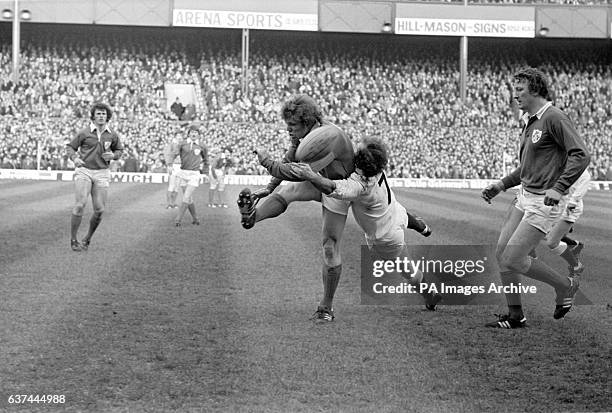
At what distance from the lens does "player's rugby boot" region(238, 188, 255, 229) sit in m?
6.79

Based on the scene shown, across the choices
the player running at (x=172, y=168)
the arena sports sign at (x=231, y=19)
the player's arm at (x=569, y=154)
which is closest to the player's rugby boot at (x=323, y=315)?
the player's arm at (x=569, y=154)

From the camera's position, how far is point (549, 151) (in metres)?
6.93

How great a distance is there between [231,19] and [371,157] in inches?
1650

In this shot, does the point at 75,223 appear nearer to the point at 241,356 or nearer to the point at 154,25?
the point at 241,356

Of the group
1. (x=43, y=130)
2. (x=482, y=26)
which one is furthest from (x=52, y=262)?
(x=482, y=26)

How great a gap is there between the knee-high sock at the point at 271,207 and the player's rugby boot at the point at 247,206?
76 millimetres

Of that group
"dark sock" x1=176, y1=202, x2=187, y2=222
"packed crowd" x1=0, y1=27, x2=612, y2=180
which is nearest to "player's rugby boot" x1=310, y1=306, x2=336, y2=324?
"dark sock" x1=176, y1=202, x2=187, y2=222

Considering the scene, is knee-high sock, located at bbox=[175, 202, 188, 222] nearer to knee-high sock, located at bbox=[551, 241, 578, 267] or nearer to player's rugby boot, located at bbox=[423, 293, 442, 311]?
knee-high sock, located at bbox=[551, 241, 578, 267]

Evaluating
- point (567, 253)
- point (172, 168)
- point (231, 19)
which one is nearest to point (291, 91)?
point (231, 19)

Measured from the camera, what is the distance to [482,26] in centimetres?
4884

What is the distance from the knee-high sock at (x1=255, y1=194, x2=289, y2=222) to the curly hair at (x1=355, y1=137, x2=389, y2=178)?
70 cm

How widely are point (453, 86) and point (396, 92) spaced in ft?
11.9

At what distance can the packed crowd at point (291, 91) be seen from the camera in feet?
134

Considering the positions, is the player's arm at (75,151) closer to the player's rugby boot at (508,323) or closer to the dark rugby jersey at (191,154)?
the dark rugby jersey at (191,154)
